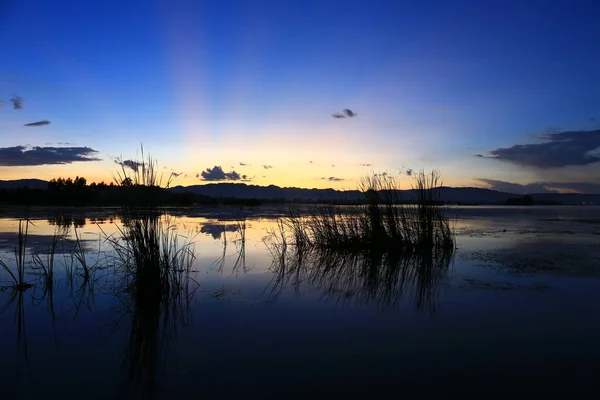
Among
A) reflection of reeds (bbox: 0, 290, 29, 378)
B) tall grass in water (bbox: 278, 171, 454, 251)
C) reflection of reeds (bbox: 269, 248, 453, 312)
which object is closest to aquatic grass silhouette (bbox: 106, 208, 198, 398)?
reflection of reeds (bbox: 0, 290, 29, 378)

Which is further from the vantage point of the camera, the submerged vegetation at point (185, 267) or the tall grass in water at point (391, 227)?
the tall grass in water at point (391, 227)

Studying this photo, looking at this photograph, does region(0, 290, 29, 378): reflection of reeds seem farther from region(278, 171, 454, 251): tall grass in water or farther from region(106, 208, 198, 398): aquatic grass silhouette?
region(278, 171, 454, 251): tall grass in water

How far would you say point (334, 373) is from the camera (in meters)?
3.21

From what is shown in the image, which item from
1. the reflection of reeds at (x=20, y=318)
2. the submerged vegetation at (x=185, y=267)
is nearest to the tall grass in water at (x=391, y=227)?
the submerged vegetation at (x=185, y=267)

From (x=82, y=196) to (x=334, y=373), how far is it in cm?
3492

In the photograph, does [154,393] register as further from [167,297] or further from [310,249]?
Result: [310,249]

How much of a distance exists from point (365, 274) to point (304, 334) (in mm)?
3402

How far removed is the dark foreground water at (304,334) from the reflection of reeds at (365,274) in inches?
2.2

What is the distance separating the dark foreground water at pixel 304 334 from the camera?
3057 millimetres

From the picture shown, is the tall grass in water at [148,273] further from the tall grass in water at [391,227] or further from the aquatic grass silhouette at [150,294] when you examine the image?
the tall grass in water at [391,227]

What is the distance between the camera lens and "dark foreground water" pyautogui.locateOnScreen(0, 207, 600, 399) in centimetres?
306

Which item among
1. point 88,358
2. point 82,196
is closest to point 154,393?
point 88,358

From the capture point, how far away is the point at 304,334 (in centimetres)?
407

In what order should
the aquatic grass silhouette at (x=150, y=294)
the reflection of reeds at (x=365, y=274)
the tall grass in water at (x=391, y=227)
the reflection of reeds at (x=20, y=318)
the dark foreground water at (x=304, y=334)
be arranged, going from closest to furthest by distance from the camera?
1. the dark foreground water at (x=304, y=334)
2. the reflection of reeds at (x=20, y=318)
3. the aquatic grass silhouette at (x=150, y=294)
4. the reflection of reeds at (x=365, y=274)
5. the tall grass in water at (x=391, y=227)
